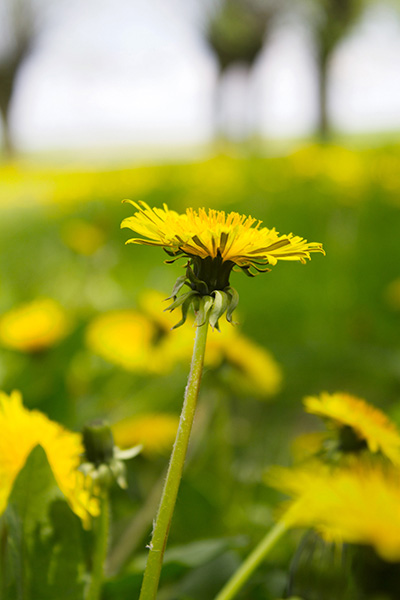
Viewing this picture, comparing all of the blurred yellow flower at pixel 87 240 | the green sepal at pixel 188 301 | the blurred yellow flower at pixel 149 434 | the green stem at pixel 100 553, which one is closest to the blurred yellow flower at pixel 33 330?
the blurred yellow flower at pixel 149 434

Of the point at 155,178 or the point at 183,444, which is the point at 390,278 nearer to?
the point at 155,178

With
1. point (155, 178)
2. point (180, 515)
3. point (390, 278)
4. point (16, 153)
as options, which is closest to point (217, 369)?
point (180, 515)

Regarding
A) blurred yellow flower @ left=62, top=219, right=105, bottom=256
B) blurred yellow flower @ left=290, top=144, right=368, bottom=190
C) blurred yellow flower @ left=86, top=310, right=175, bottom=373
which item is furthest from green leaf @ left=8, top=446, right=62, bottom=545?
blurred yellow flower @ left=290, top=144, right=368, bottom=190

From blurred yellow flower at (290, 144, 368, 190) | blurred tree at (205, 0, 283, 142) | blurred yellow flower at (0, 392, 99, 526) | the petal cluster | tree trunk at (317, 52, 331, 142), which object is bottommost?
blurred yellow flower at (0, 392, 99, 526)

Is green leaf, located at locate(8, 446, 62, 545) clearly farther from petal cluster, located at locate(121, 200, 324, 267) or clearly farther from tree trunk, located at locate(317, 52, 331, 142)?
tree trunk, located at locate(317, 52, 331, 142)

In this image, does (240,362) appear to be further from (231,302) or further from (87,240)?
(87,240)

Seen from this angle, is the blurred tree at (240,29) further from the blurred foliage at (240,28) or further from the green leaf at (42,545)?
the green leaf at (42,545)
